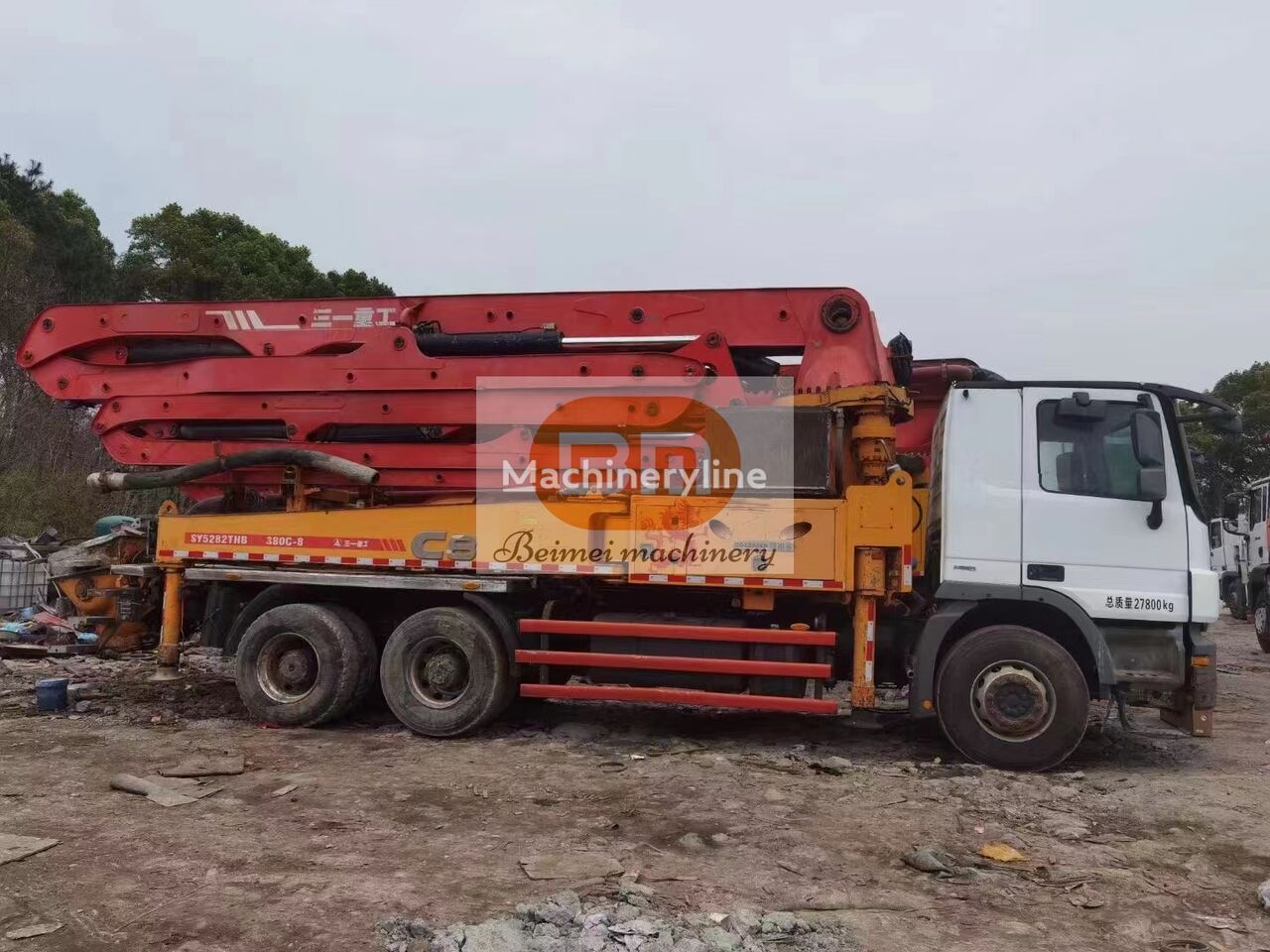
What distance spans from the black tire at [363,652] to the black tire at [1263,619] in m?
13.1

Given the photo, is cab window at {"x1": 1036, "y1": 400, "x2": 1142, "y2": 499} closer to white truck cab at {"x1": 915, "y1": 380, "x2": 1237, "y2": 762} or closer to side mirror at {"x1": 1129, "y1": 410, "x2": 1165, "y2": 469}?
white truck cab at {"x1": 915, "y1": 380, "x2": 1237, "y2": 762}

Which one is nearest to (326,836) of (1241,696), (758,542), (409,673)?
(409,673)

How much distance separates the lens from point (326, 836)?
4.56 meters

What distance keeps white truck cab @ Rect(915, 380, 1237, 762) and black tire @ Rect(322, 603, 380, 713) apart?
13.3 feet

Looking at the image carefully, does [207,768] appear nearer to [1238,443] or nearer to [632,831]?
[632,831]

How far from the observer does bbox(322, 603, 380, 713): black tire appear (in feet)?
23.2

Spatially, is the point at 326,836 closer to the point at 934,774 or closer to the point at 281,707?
the point at 281,707

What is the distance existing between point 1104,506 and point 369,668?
541 centimetres

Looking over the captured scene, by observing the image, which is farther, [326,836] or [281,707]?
[281,707]

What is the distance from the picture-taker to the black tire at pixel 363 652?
23.2 feet

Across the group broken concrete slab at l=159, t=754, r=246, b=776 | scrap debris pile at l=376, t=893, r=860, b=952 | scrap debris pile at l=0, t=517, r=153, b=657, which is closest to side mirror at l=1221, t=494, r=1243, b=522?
scrap debris pile at l=376, t=893, r=860, b=952

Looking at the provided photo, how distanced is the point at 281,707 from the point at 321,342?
288 cm

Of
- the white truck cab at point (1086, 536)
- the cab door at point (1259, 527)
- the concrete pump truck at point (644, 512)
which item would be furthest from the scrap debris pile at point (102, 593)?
the cab door at point (1259, 527)

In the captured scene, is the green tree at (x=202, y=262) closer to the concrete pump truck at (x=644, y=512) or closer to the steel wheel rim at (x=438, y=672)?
the concrete pump truck at (x=644, y=512)
